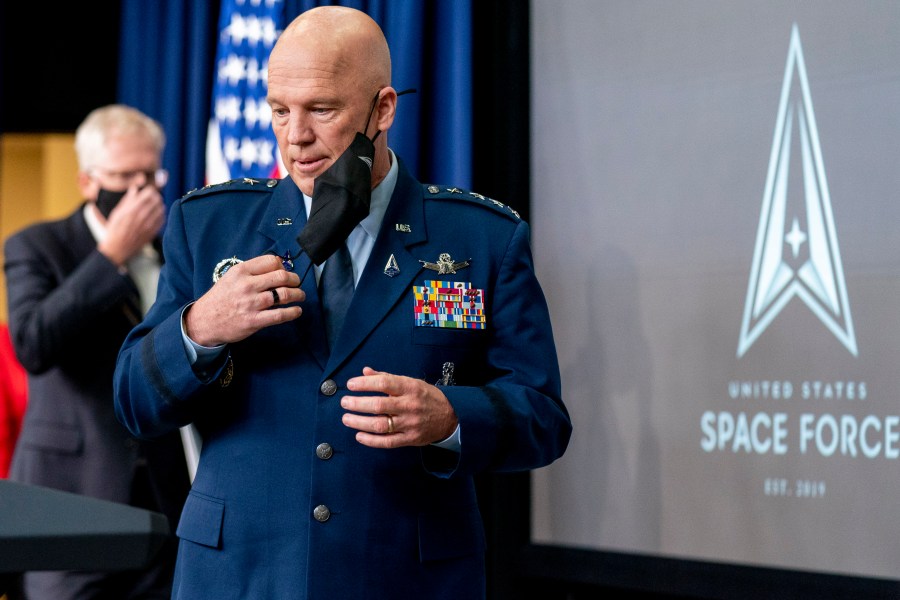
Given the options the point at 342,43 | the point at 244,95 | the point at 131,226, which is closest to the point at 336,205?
the point at 342,43

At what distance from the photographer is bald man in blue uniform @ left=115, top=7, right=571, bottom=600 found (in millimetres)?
1413

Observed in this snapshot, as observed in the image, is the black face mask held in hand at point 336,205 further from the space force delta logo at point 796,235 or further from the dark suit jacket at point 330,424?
the space force delta logo at point 796,235

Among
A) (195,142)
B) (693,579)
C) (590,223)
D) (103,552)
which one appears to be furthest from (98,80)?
(103,552)

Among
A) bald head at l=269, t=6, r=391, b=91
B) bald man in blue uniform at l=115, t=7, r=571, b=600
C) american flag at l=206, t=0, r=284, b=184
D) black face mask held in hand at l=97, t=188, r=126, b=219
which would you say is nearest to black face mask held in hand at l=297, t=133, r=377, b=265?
bald man in blue uniform at l=115, t=7, r=571, b=600

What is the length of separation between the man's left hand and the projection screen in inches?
37.8

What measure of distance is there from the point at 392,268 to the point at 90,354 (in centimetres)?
124

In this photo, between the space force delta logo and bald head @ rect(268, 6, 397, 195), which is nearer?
bald head @ rect(268, 6, 397, 195)

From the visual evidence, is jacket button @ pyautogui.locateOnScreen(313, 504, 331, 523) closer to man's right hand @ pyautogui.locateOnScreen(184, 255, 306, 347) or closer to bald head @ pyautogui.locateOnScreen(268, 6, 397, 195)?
man's right hand @ pyautogui.locateOnScreen(184, 255, 306, 347)

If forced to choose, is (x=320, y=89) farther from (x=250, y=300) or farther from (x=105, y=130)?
(x=105, y=130)

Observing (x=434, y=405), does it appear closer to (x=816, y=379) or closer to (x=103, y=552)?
(x=103, y=552)

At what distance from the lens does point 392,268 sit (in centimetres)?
154

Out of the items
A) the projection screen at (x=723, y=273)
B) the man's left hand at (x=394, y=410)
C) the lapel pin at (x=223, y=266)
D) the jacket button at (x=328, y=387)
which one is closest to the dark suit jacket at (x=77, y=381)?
the projection screen at (x=723, y=273)

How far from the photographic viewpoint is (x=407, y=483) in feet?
4.88

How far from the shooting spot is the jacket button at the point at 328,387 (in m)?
1.46
